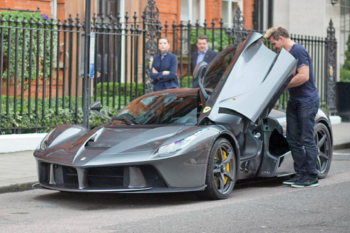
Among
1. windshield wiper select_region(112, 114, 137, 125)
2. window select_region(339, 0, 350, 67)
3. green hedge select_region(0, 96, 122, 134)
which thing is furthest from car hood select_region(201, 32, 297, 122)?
window select_region(339, 0, 350, 67)

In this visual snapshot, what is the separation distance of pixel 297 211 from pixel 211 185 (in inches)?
38.6

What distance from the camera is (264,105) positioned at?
8602mm

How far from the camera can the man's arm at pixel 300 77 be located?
9.05 m

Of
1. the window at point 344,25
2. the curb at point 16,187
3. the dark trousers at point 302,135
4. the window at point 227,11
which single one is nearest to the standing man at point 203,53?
the dark trousers at point 302,135

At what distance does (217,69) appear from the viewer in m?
8.82

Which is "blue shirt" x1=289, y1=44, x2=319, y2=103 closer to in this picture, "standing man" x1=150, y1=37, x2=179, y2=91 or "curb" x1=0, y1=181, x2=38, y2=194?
"curb" x1=0, y1=181, x2=38, y2=194

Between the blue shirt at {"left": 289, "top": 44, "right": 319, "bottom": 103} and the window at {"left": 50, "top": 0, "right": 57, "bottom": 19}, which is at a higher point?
the window at {"left": 50, "top": 0, "right": 57, "bottom": 19}

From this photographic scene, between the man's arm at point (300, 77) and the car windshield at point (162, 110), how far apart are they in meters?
1.17

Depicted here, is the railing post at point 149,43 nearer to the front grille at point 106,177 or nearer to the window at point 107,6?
the window at point 107,6

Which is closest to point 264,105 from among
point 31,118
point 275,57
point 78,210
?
point 275,57

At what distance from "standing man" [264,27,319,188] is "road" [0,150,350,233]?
0.93 ft

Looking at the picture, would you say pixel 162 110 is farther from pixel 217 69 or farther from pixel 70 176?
pixel 70 176

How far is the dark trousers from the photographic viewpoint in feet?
30.0

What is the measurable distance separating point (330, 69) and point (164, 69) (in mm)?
8262
